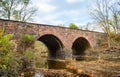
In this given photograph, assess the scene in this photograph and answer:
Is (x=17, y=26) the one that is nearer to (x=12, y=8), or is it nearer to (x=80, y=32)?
(x=80, y=32)

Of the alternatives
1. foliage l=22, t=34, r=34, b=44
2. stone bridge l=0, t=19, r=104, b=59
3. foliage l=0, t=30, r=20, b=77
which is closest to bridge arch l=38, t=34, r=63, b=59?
stone bridge l=0, t=19, r=104, b=59

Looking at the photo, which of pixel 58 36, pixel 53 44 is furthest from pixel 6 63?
pixel 53 44

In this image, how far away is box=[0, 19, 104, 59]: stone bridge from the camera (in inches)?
632

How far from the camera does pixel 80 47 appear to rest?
90.3 feet

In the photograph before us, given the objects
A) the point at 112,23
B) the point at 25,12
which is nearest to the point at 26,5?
the point at 25,12

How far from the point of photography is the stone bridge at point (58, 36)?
1606 cm

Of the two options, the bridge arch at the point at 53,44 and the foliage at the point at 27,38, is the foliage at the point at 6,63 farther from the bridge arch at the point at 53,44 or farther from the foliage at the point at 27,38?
the bridge arch at the point at 53,44

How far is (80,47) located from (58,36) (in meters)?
7.93

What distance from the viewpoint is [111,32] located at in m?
29.0

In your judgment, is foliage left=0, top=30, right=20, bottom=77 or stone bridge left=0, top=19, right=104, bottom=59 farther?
stone bridge left=0, top=19, right=104, bottom=59

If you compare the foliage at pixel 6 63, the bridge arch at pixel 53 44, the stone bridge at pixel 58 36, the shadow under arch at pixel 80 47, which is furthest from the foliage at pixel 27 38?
the shadow under arch at pixel 80 47

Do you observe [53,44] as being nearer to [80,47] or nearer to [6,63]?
[80,47]

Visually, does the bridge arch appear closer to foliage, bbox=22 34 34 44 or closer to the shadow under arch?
the shadow under arch

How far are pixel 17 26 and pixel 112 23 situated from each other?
17957 millimetres
